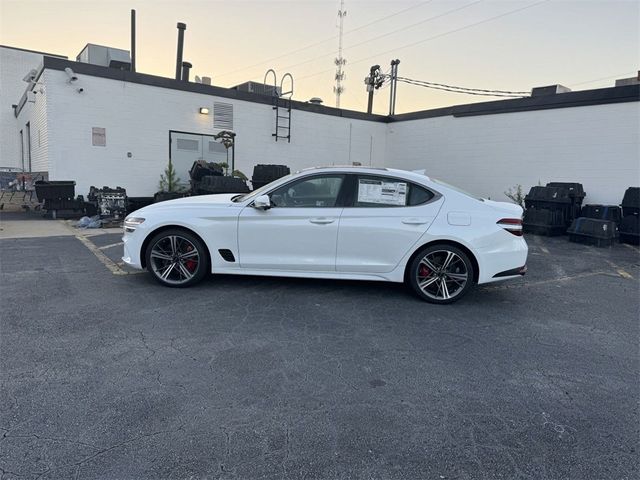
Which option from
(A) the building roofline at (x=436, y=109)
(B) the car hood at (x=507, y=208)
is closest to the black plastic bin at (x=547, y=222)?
(A) the building roofline at (x=436, y=109)

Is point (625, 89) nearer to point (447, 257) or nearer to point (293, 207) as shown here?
point (447, 257)

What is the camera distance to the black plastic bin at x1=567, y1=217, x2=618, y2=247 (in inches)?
378

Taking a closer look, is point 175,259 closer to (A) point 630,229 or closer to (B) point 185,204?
(B) point 185,204

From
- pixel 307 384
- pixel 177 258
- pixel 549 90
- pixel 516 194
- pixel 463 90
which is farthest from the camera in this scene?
pixel 463 90

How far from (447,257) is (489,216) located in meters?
0.68

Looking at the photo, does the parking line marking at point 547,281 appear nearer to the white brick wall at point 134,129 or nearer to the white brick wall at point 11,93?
the white brick wall at point 134,129

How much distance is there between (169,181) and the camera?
43.7 ft

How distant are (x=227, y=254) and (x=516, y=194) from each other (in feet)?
38.2

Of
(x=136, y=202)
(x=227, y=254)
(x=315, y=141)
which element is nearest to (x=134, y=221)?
(x=227, y=254)

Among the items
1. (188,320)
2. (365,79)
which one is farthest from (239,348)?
(365,79)

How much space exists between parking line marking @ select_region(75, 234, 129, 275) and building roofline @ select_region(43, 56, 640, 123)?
5.63m

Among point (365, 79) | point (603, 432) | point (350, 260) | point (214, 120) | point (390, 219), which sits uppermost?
point (365, 79)

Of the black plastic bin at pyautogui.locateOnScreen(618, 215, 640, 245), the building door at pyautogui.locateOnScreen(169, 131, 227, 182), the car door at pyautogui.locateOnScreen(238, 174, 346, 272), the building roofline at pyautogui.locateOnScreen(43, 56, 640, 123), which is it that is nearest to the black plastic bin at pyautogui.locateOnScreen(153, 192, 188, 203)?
the building door at pyautogui.locateOnScreen(169, 131, 227, 182)

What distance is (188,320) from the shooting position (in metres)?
4.09
